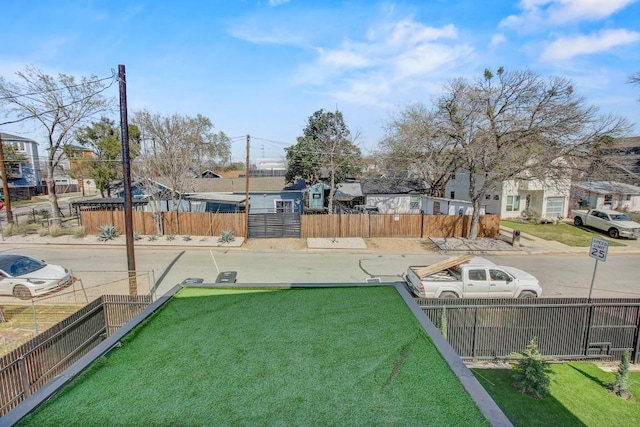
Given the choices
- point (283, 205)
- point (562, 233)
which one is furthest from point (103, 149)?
point (562, 233)

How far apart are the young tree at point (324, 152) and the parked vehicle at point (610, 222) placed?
17.0 metres

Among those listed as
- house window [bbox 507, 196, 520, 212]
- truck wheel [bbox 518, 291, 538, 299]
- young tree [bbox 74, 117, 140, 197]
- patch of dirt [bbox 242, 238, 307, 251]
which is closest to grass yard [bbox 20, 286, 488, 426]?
truck wheel [bbox 518, 291, 538, 299]

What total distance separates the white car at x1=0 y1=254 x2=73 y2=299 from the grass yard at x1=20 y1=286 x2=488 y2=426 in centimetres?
929

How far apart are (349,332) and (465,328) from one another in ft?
15.8

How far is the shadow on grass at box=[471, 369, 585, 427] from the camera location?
596 centimetres

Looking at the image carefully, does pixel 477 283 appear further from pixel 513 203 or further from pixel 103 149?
pixel 103 149

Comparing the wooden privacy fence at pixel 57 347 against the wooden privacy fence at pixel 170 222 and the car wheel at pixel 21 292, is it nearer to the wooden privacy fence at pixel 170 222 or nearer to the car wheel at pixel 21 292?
the car wheel at pixel 21 292

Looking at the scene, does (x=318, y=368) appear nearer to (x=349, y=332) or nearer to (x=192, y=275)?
(x=349, y=332)

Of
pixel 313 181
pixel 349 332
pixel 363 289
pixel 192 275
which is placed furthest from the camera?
pixel 313 181

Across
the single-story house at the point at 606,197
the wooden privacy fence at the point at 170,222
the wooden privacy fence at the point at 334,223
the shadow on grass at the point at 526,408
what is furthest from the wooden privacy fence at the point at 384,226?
the shadow on grass at the point at 526,408

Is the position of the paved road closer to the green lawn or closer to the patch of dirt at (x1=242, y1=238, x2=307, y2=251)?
the patch of dirt at (x1=242, y1=238, x2=307, y2=251)

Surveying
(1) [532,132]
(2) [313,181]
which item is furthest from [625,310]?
(2) [313,181]

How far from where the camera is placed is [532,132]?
55.7 feet

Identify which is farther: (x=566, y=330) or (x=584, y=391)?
(x=566, y=330)
